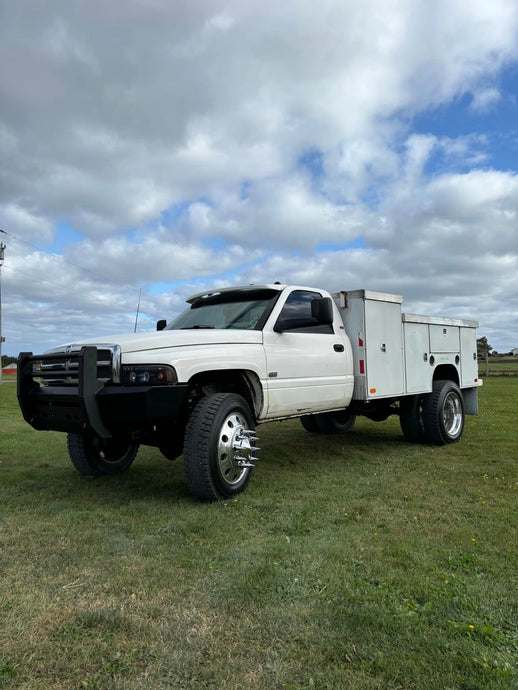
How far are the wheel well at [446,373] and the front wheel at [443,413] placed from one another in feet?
0.79

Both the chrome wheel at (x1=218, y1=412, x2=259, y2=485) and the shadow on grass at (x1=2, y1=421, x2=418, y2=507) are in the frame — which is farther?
the shadow on grass at (x1=2, y1=421, x2=418, y2=507)

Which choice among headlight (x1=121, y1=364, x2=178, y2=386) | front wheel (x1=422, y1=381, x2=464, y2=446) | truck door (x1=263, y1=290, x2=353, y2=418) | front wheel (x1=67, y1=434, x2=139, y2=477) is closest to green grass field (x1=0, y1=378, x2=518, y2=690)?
front wheel (x1=67, y1=434, x2=139, y2=477)

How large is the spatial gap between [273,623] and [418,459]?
4.48 metres

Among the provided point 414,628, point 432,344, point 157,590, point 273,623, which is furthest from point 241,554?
point 432,344

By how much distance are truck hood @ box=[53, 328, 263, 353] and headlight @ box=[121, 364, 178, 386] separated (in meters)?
0.19

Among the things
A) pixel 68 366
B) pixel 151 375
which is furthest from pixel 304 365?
pixel 68 366

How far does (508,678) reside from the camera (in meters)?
1.97

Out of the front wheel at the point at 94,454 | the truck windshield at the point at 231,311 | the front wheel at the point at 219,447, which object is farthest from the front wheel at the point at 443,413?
the front wheel at the point at 94,454

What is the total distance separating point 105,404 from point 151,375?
17.4 inches

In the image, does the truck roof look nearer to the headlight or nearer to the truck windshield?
the truck windshield

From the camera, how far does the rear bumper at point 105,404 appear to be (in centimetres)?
402

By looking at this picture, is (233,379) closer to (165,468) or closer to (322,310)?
(322,310)

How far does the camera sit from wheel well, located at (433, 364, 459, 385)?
7840 mm

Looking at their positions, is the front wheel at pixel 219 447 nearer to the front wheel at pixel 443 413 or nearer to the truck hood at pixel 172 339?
the truck hood at pixel 172 339
